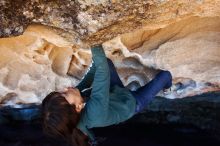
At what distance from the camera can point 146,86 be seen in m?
1.87

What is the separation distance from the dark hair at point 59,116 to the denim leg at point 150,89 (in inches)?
15.4

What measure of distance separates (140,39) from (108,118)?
0.60 meters

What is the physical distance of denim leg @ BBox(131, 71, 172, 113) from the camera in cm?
178

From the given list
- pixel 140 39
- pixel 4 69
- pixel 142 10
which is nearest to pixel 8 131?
pixel 4 69

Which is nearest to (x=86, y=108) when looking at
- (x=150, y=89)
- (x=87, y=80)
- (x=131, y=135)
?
(x=87, y=80)

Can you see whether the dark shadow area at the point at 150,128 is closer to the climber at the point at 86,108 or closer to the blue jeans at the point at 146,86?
the blue jeans at the point at 146,86

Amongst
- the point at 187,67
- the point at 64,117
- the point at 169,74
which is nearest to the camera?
the point at 64,117

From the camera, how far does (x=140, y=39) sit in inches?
79.4

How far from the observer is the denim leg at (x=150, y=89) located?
1.78 meters

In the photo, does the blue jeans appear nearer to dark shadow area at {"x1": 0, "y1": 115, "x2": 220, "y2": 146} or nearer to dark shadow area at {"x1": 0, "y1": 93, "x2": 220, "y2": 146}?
dark shadow area at {"x1": 0, "y1": 93, "x2": 220, "y2": 146}

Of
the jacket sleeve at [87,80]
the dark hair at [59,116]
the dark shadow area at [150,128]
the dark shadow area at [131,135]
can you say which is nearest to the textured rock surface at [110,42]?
the jacket sleeve at [87,80]

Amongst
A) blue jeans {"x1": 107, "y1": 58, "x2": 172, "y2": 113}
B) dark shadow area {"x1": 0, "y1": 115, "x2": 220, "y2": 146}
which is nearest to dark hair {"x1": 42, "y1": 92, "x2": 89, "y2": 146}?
blue jeans {"x1": 107, "y1": 58, "x2": 172, "y2": 113}

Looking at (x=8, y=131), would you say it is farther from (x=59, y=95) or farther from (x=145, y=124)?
(x=59, y=95)

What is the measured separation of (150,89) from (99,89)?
1.54 ft
